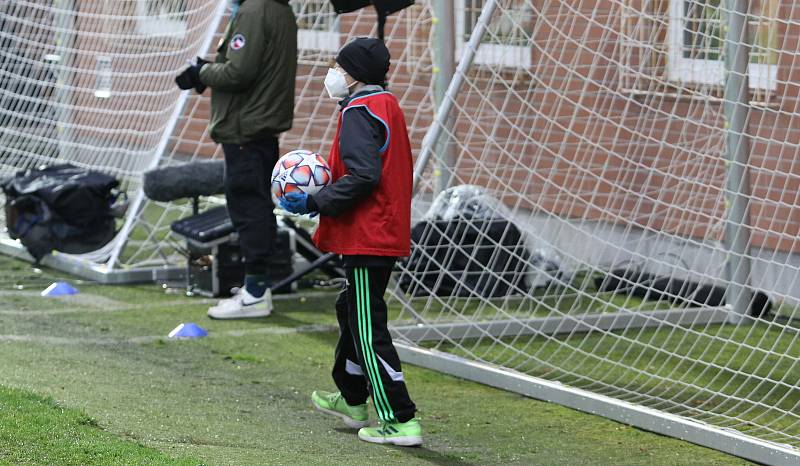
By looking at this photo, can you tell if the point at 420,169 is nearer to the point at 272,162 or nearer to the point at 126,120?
the point at 272,162

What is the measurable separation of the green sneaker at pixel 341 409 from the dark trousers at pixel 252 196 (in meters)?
2.41

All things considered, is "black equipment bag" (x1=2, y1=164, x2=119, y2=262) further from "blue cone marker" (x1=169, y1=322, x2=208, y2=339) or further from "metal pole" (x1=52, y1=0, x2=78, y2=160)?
"blue cone marker" (x1=169, y1=322, x2=208, y2=339)

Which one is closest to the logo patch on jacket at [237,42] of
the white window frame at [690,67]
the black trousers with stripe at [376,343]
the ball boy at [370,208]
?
the white window frame at [690,67]

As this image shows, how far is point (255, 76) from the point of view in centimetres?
855

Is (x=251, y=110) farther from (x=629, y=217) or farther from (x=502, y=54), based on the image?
(x=629, y=217)

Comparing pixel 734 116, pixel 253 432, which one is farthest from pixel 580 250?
pixel 253 432

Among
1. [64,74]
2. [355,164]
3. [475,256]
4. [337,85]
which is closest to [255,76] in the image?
[475,256]

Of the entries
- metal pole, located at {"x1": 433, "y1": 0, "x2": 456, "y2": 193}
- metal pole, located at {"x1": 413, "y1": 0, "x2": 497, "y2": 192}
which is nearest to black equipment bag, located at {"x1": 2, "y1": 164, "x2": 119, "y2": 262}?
metal pole, located at {"x1": 433, "y1": 0, "x2": 456, "y2": 193}

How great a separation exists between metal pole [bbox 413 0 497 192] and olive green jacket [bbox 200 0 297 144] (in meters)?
1.22

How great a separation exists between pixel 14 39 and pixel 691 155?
636 cm

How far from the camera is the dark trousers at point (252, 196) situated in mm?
8680

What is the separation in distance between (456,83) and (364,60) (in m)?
1.99

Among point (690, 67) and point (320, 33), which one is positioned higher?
point (690, 67)

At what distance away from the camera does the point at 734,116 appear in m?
8.27
